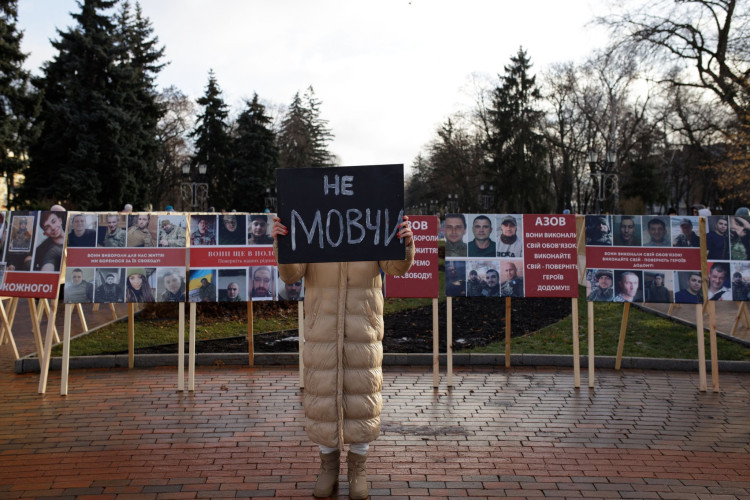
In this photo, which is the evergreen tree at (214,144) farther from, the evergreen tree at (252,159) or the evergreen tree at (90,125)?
the evergreen tree at (90,125)

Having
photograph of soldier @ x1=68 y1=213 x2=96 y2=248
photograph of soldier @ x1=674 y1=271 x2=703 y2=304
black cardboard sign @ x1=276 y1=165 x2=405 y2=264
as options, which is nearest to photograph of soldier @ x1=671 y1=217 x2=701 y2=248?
photograph of soldier @ x1=674 y1=271 x2=703 y2=304

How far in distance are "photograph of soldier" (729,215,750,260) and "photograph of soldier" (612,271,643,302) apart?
1.20 meters

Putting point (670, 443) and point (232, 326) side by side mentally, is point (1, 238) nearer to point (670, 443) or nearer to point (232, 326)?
point (232, 326)

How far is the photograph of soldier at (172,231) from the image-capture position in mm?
7348

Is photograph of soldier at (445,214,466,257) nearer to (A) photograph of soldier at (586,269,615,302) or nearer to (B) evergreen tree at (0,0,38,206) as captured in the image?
(A) photograph of soldier at (586,269,615,302)

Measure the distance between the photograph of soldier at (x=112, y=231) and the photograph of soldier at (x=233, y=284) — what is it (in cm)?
124

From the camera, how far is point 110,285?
725 centimetres

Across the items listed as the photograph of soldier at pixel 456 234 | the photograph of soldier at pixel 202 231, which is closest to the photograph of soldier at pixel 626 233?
the photograph of soldier at pixel 456 234

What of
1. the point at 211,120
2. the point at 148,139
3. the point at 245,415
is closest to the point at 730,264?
the point at 245,415

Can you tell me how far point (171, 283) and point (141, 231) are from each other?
723 millimetres

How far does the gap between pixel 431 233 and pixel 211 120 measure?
4867 cm

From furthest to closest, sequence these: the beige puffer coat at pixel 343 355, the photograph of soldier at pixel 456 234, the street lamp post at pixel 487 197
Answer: the street lamp post at pixel 487 197 < the photograph of soldier at pixel 456 234 < the beige puffer coat at pixel 343 355

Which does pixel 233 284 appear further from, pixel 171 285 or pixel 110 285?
pixel 110 285

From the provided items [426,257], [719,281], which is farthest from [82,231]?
[719,281]
